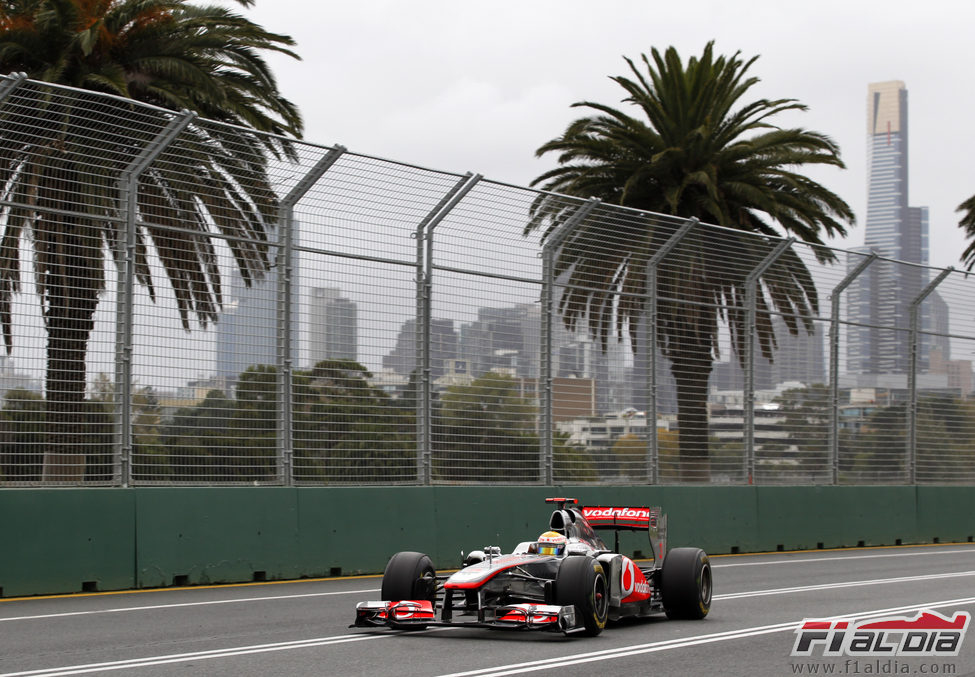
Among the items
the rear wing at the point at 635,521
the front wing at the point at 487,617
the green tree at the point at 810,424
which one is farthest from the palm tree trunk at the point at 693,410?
the front wing at the point at 487,617

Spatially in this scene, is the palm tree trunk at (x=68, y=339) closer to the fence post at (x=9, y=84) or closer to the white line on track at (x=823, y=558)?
the fence post at (x=9, y=84)

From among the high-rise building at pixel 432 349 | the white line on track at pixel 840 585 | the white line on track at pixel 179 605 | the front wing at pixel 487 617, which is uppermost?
the high-rise building at pixel 432 349

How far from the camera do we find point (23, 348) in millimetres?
12039

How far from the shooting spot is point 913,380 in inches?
950

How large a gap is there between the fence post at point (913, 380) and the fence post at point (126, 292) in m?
15.6

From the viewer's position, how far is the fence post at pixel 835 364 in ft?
71.3

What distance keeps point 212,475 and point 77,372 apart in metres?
2.01

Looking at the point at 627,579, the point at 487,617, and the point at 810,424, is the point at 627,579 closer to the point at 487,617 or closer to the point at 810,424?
the point at 487,617

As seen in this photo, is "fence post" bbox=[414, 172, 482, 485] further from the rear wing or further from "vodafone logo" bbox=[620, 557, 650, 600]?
"vodafone logo" bbox=[620, 557, 650, 600]

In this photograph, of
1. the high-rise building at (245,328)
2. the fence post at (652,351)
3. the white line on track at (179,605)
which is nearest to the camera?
the white line on track at (179,605)

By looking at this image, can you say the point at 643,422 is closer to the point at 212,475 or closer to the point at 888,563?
the point at 888,563

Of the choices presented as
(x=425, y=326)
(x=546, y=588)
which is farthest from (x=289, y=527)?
(x=546, y=588)

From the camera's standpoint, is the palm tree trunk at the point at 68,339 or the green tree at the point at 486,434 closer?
the palm tree trunk at the point at 68,339

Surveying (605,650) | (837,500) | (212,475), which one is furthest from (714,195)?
(605,650)
